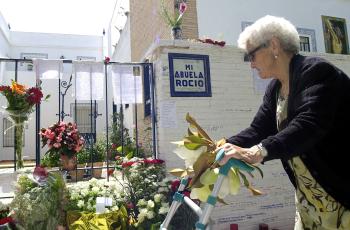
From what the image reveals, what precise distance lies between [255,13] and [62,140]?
6386 millimetres

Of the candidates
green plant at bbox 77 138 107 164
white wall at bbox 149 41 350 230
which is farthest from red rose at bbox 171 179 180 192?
green plant at bbox 77 138 107 164

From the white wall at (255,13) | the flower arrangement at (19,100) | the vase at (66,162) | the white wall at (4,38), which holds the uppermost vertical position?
the white wall at (4,38)

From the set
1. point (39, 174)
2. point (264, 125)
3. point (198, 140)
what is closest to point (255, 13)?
point (39, 174)

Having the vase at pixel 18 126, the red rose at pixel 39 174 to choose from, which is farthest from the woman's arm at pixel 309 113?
the vase at pixel 18 126

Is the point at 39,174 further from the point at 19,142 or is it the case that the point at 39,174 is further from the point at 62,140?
the point at 19,142

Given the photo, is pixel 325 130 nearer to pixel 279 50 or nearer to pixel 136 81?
pixel 279 50

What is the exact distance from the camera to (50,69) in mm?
4133

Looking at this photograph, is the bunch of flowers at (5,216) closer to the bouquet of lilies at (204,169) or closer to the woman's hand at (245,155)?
the bouquet of lilies at (204,169)

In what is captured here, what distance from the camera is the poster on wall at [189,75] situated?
162 inches

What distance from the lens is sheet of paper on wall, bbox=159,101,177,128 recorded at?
4.03m

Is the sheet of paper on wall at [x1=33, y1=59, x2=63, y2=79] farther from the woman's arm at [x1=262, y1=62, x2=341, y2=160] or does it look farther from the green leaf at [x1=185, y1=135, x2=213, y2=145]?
the woman's arm at [x1=262, y1=62, x2=341, y2=160]

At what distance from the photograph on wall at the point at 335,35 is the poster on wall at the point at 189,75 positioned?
6.32 meters

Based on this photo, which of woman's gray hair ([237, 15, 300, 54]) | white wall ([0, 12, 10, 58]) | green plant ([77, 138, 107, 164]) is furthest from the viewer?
white wall ([0, 12, 10, 58])

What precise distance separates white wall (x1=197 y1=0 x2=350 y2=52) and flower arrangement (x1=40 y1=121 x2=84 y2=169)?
447cm
